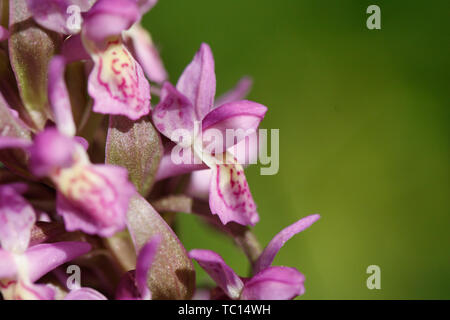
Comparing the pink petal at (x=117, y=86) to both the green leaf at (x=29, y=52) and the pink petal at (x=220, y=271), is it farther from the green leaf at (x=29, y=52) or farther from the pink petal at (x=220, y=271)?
the pink petal at (x=220, y=271)

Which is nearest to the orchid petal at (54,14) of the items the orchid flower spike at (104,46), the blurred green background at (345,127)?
the orchid flower spike at (104,46)

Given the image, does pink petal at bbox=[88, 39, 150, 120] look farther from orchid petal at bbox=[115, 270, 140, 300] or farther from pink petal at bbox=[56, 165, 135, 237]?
orchid petal at bbox=[115, 270, 140, 300]

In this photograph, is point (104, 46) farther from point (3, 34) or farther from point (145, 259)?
point (145, 259)
